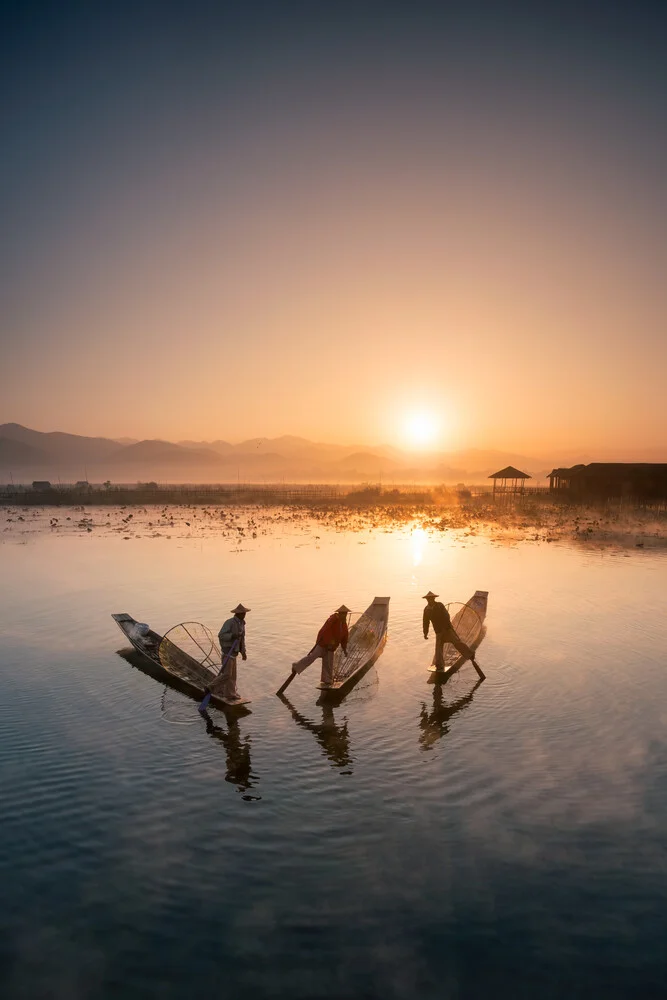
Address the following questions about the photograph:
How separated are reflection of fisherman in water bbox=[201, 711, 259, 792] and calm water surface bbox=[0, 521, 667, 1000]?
46 mm

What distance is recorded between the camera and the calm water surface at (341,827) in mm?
5535

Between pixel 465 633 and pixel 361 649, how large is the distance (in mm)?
3372

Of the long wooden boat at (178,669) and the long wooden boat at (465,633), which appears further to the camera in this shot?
the long wooden boat at (465,633)

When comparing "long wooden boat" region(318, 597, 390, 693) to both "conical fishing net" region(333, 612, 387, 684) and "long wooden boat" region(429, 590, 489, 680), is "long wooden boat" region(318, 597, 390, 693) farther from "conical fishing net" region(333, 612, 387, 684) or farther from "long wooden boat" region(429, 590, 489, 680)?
"long wooden boat" region(429, 590, 489, 680)

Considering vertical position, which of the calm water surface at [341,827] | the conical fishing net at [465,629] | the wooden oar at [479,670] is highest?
the conical fishing net at [465,629]

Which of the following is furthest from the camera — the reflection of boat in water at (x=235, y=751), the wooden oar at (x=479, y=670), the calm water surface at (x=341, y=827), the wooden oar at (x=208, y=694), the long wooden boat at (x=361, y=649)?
the wooden oar at (x=479, y=670)

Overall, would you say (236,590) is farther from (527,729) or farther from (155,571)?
(527,729)

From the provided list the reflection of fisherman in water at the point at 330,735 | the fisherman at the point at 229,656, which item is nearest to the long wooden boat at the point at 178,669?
the fisherman at the point at 229,656

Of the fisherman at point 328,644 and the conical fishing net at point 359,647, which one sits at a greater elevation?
the fisherman at point 328,644

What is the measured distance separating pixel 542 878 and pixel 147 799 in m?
5.20

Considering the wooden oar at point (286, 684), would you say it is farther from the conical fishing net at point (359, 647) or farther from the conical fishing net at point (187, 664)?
the conical fishing net at point (187, 664)

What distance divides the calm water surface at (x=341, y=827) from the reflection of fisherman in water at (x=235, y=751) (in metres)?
0.05

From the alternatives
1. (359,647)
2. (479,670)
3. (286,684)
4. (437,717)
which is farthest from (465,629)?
(286,684)

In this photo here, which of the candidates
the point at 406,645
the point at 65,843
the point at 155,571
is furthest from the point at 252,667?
the point at 155,571
